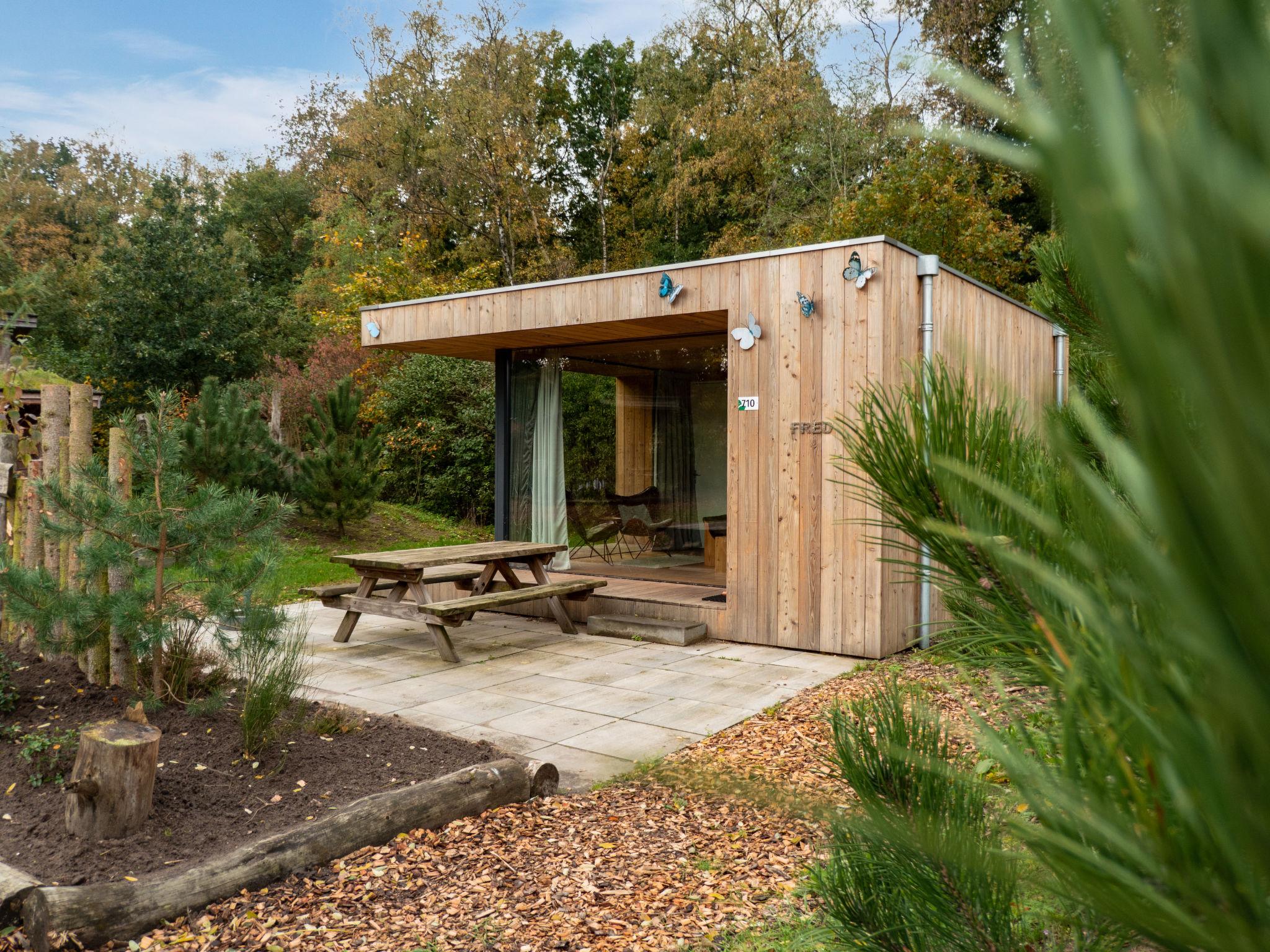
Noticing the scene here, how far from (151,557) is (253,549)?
409mm

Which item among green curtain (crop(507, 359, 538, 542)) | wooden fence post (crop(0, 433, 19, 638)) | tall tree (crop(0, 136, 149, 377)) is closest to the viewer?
wooden fence post (crop(0, 433, 19, 638))

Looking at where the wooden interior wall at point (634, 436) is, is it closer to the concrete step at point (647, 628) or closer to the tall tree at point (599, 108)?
the concrete step at point (647, 628)

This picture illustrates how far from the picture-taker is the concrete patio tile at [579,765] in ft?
12.5

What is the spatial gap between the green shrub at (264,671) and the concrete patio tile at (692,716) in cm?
178

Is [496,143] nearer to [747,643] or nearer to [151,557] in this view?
[747,643]

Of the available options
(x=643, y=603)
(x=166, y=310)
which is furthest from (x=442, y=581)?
(x=166, y=310)

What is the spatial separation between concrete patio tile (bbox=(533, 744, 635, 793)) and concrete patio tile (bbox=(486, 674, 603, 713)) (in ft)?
2.72

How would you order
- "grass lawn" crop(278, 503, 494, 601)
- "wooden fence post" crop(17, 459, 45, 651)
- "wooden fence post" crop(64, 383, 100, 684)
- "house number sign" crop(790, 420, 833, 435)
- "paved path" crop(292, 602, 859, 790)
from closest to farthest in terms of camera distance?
"wooden fence post" crop(64, 383, 100, 684) < "paved path" crop(292, 602, 859, 790) < "wooden fence post" crop(17, 459, 45, 651) < "house number sign" crop(790, 420, 833, 435) < "grass lawn" crop(278, 503, 494, 601)

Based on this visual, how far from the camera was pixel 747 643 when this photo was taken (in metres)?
6.92

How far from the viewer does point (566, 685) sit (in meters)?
5.53

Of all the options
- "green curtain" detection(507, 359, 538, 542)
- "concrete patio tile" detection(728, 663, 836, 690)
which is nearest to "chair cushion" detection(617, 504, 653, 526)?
"green curtain" detection(507, 359, 538, 542)

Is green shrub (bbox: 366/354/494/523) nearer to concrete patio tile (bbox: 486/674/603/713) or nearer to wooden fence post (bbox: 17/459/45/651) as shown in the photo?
concrete patio tile (bbox: 486/674/603/713)

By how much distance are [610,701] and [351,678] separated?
1.72 m

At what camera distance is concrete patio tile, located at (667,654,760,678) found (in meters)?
5.91
